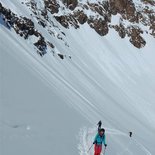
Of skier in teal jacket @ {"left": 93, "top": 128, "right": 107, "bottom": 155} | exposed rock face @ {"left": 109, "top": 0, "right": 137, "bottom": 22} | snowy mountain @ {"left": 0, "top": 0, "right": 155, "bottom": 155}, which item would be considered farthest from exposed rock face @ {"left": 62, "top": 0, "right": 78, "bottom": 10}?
skier in teal jacket @ {"left": 93, "top": 128, "right": 107, "bottom": 155}

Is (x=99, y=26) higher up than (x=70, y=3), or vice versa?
(x=99, y=26)

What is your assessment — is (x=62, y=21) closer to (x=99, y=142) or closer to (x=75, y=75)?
(x=75, y=75)

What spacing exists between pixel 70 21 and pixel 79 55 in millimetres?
8176

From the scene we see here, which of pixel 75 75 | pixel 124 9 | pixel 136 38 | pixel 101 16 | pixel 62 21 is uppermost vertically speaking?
pixel 124 9

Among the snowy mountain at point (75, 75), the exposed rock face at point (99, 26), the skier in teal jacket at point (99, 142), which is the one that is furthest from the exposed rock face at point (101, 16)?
the skier in teal jacket at point (99, 142)

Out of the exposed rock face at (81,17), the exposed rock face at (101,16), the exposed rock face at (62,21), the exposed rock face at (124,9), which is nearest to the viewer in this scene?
the exposed rock face at (101,16)

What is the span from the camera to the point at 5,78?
24188 millimetres

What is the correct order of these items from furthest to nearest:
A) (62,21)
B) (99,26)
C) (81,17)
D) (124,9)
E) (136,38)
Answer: (124,9)
(136,38)
(99,26)
(81,17)
(62,21)

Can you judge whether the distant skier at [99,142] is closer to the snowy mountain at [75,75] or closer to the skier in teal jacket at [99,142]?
the skier in teal jacket at [99,142]

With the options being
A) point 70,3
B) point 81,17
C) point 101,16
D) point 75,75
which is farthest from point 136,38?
point 75,75

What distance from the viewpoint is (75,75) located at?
47594 millimetres

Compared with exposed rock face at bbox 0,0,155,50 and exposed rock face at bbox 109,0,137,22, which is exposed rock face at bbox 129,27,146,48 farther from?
exposed rock face at bbox 109,0,137,22

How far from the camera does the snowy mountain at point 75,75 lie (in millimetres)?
17797

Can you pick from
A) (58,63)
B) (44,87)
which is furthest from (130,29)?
(44,87)
